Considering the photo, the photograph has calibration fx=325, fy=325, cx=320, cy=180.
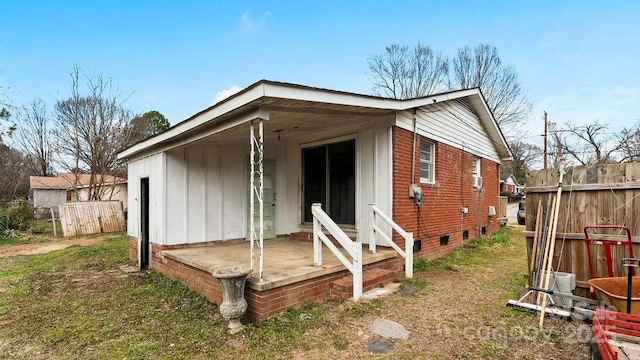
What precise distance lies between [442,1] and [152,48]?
1044 cm

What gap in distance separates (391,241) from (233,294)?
3070 mm

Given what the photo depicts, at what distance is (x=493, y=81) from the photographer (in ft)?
78.7

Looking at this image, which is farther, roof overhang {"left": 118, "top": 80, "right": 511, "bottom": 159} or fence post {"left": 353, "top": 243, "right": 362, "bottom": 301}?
A: fence post {"left": 353, "top": 243, "right": 362, "bottom": 301}

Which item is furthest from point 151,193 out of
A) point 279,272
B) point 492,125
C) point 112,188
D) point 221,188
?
point 112,188

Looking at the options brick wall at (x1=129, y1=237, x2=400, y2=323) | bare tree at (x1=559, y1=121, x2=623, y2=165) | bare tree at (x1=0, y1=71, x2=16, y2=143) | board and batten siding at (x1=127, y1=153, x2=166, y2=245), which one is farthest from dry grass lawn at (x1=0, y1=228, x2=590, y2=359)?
bare tree at (x1=559, y1=121, x2=623, y2=165)

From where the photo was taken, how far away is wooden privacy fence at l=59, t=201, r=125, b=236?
13492 mm

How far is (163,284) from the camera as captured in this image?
5.69 meters

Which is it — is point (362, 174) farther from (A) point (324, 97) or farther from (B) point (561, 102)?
(B) point (561, 102)

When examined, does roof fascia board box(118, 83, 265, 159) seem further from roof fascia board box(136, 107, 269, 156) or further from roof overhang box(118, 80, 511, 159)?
roof fascia board box(136, 107, 269, 156)

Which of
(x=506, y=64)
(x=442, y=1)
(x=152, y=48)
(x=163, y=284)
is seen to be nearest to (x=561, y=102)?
(x=506, y=64)

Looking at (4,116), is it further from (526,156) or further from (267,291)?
→ (526,156)

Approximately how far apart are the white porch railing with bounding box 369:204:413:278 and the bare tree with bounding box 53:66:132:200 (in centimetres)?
1722

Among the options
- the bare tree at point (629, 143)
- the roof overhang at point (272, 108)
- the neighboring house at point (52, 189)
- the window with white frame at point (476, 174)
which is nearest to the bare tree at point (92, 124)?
the neighboring house at point (52, 189)

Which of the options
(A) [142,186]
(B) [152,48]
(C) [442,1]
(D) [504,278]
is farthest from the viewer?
(B) [152,48]
